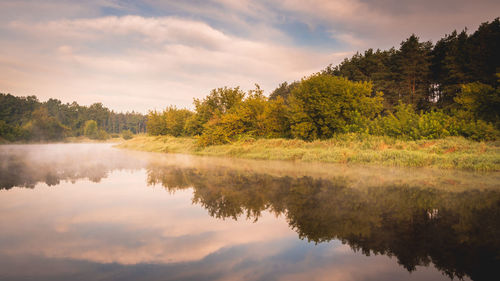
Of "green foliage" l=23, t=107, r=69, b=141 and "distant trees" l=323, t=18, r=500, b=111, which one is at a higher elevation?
"distant trees" l=323, t=18, r=500, b=111

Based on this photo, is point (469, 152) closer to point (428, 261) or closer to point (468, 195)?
point (468, 195)

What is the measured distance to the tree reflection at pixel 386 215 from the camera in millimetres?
4855

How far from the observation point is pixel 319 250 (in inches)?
200

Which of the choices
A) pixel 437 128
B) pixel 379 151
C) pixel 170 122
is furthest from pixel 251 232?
pixel 170 122

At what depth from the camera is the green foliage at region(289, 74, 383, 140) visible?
27.5 meters

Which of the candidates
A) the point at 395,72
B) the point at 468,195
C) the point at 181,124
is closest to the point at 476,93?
the point at 395,72

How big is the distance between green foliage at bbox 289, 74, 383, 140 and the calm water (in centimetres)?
1701

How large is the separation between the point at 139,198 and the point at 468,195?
11.3 metres

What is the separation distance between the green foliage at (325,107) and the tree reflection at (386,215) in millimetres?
16049

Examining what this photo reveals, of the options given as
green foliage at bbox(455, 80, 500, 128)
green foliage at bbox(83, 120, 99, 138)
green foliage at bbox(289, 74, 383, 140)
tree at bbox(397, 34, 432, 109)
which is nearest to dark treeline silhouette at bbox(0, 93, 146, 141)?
green foliage at bbox(83, 120, 99, 138)

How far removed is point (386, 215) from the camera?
23.5 ft

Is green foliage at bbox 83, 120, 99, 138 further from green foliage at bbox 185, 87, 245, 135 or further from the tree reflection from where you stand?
the tree reflection

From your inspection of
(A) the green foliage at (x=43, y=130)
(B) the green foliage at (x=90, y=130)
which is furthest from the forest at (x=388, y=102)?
(B) the green foliage at (x=90, y=130)

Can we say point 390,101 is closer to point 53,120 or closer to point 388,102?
point 388,102
